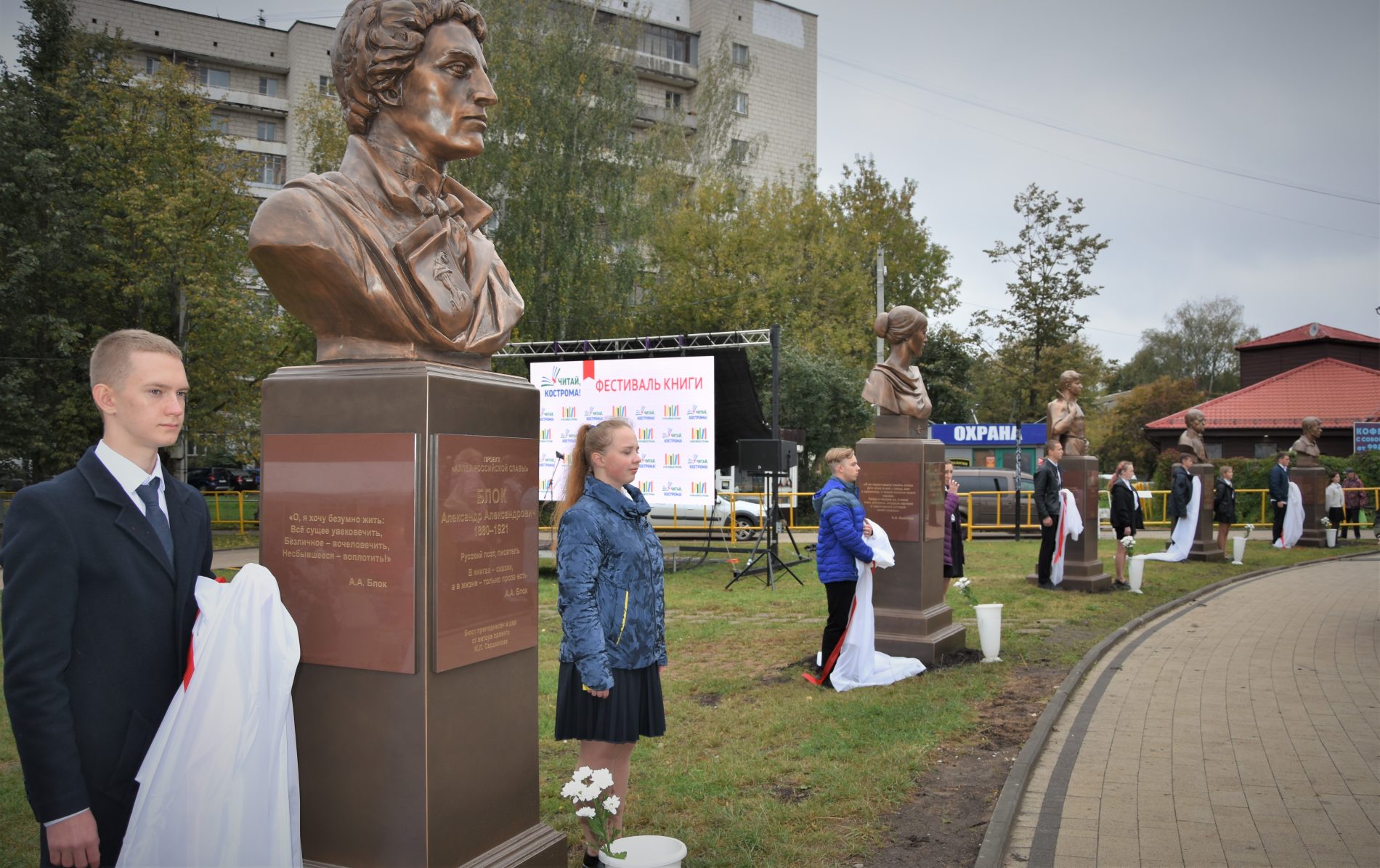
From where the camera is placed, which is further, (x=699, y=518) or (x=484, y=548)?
(x=699, y=518)

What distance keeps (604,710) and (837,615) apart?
3.88m

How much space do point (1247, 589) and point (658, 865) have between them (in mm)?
12685

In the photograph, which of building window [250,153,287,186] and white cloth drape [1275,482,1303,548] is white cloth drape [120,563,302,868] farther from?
building window [250,153,287,186]

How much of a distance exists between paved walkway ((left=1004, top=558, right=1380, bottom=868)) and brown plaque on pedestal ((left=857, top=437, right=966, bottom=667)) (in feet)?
4.33

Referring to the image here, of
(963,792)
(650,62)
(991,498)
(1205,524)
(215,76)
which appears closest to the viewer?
(963,792)

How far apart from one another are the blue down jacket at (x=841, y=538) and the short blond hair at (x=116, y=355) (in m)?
5.25

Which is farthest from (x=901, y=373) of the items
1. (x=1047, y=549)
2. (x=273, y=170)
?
(x=273, y=170)

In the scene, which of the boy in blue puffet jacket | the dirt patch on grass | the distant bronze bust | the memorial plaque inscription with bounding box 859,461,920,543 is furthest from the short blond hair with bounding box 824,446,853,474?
the dirt patch on grass

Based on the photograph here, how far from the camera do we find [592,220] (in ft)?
88.4

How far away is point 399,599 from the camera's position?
3314 mm

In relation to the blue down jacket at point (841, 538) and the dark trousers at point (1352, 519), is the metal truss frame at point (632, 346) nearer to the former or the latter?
the blue down jacket at point (841, 538)

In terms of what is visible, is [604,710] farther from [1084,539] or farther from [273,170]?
[273,170]

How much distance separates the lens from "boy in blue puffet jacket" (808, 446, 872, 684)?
731cm

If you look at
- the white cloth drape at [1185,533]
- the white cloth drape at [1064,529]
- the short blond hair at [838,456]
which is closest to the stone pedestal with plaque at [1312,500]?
the white cloth drape at [1185,533]
